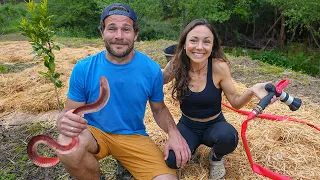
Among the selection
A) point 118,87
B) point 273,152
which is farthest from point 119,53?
point 273,152

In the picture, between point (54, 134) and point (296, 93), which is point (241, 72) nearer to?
point (296, 93)

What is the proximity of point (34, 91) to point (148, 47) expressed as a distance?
14.6ft

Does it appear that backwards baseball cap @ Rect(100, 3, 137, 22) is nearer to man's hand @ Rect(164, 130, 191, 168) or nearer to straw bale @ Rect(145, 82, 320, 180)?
man's hand @ Rect(164, 130, 191, 168)

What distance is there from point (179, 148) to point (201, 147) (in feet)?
2.21

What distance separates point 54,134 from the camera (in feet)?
11.0

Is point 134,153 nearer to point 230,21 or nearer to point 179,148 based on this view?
point 179,148

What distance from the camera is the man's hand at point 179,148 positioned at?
2213mm

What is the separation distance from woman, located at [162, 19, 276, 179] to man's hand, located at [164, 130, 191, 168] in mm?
62

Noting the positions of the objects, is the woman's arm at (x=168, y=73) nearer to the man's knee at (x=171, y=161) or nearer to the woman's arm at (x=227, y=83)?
the woman's arm at (x=227, y=83)

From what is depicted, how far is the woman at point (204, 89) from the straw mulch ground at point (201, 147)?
0.30 metres

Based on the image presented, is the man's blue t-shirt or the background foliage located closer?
the man's blue t-shirt

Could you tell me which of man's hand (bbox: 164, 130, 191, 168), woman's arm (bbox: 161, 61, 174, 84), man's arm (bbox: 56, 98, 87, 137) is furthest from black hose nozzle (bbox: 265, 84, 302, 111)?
man's arm (bbox: 56, 98, 87, 137)

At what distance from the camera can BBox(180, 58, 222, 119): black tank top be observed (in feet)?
7.88

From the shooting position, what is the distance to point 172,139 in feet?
7.47
